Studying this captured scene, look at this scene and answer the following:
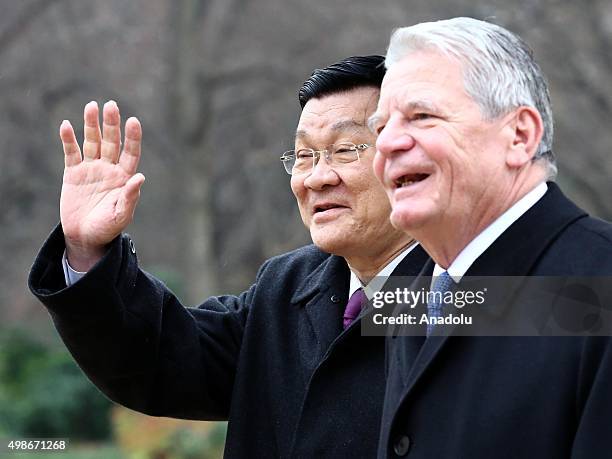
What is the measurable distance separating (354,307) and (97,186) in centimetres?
94

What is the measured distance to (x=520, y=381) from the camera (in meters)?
2.65

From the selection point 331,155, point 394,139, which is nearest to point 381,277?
point 331,155

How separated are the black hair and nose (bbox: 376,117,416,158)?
3.08 ft

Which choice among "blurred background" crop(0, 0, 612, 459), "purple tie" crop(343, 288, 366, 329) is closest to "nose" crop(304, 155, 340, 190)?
"purple tie" crop(343, 288, 366, 329)

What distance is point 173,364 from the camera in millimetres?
3941

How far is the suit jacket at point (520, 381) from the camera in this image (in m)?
2.57

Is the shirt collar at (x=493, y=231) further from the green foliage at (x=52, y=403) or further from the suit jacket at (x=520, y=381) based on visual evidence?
the green foliage at (x=52, y=403)

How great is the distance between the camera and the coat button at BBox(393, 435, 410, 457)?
284cm

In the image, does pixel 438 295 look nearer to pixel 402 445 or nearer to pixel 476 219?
pixel 476 219

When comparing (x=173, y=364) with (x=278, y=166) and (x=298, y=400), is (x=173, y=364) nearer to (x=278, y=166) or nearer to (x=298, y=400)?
(x=298, y=400)

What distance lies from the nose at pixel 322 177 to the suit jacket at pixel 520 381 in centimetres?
99

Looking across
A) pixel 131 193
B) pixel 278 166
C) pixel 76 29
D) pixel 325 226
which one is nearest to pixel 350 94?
pixel 325 226

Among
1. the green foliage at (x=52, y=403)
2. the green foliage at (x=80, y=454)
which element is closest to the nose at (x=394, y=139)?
the green foliage at (x=80, y=454)

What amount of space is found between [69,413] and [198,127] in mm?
6682
